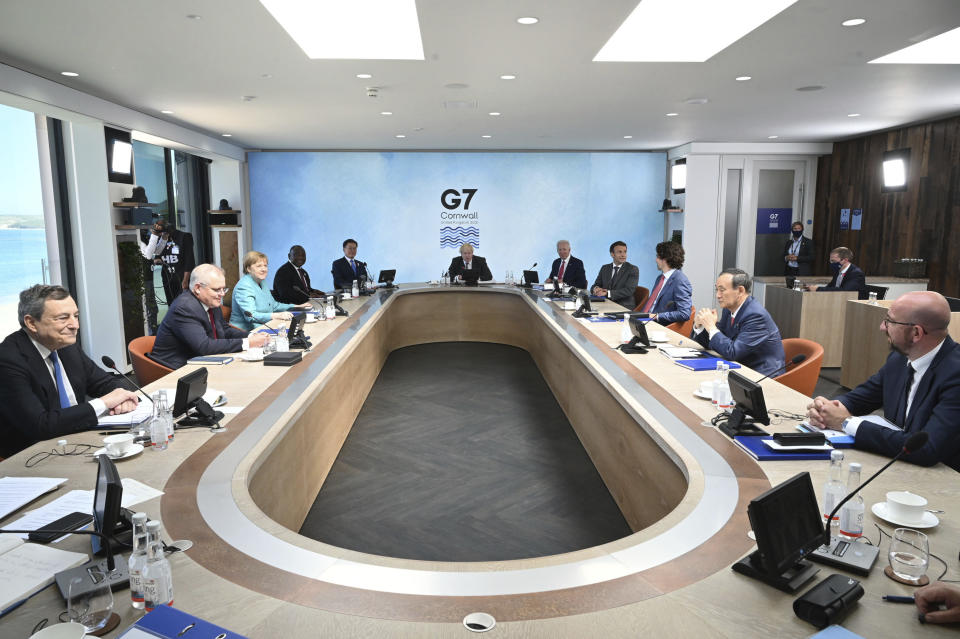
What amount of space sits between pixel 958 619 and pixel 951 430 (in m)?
1.07

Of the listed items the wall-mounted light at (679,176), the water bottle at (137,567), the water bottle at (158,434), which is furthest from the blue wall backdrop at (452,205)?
the water bottle at (137,567)

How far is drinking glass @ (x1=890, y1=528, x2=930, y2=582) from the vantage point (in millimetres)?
1488

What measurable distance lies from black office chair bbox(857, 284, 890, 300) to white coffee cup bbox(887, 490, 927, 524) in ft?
19.2

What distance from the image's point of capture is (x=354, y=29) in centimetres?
442

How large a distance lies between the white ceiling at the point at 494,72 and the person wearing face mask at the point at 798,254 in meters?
1.57

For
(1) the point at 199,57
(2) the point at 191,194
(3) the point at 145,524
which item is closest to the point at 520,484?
(3) the point at 145,524

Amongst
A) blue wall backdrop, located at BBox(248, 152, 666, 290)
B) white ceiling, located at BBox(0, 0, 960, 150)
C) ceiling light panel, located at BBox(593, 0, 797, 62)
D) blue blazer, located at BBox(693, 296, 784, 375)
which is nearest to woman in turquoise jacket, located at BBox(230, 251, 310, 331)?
white ceiling, located at BBox(0, 0, 960, 150)

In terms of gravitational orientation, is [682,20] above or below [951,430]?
above

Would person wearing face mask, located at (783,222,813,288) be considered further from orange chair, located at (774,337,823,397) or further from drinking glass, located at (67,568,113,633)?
drinking glass, located at (67,568,113,633)

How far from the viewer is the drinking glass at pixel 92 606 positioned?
133 cm

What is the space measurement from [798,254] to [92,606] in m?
9.74

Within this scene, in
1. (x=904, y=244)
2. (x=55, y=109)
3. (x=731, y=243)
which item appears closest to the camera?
(x=55, y=109)

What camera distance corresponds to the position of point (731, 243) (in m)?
9.92

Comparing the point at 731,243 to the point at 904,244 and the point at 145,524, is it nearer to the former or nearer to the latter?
the point at 904,244
